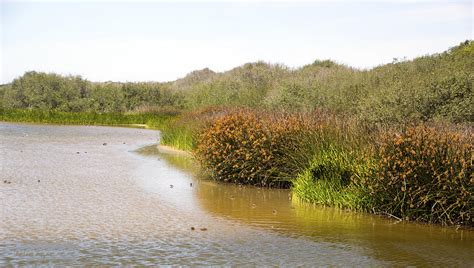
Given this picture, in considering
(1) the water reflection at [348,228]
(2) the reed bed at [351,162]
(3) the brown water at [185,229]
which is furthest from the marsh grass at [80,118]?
(1) the water reflection at [348,228]

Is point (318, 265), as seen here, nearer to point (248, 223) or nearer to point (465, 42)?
point (248, 223)

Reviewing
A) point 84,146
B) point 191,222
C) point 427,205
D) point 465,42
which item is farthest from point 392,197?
point 465,42

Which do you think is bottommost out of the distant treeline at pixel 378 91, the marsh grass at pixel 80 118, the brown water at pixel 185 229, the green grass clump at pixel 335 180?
the brown water at pixel 185 229

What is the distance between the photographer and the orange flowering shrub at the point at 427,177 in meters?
10.6

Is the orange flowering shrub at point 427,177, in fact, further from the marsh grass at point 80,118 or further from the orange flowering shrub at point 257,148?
the marsh grass at point 80,118

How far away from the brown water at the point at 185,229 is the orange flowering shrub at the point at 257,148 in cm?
41

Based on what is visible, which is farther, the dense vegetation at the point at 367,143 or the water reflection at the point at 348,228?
the dense vegetation at the point at 367,143

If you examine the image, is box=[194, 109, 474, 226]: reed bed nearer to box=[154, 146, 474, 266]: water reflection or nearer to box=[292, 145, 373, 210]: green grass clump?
box=[292, 145, 373, 210]: green grass clump

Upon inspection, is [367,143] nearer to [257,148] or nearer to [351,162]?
[351,162]

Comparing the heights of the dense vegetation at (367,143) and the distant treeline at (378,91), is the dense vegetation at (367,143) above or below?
below

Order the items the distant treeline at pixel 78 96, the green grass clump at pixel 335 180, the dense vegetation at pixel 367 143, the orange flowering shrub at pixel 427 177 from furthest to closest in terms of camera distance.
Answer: the distant treeline at pixel 78 96 → the green grass clump at pixel 335 180 → the dense vegetation at pixel 367 143 → the orange flowering shrub at pixel 427 177

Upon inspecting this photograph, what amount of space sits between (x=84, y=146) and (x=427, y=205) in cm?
1750

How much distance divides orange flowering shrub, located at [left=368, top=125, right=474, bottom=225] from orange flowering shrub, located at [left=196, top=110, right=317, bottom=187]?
2931 mm

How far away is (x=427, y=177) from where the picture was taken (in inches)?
429
